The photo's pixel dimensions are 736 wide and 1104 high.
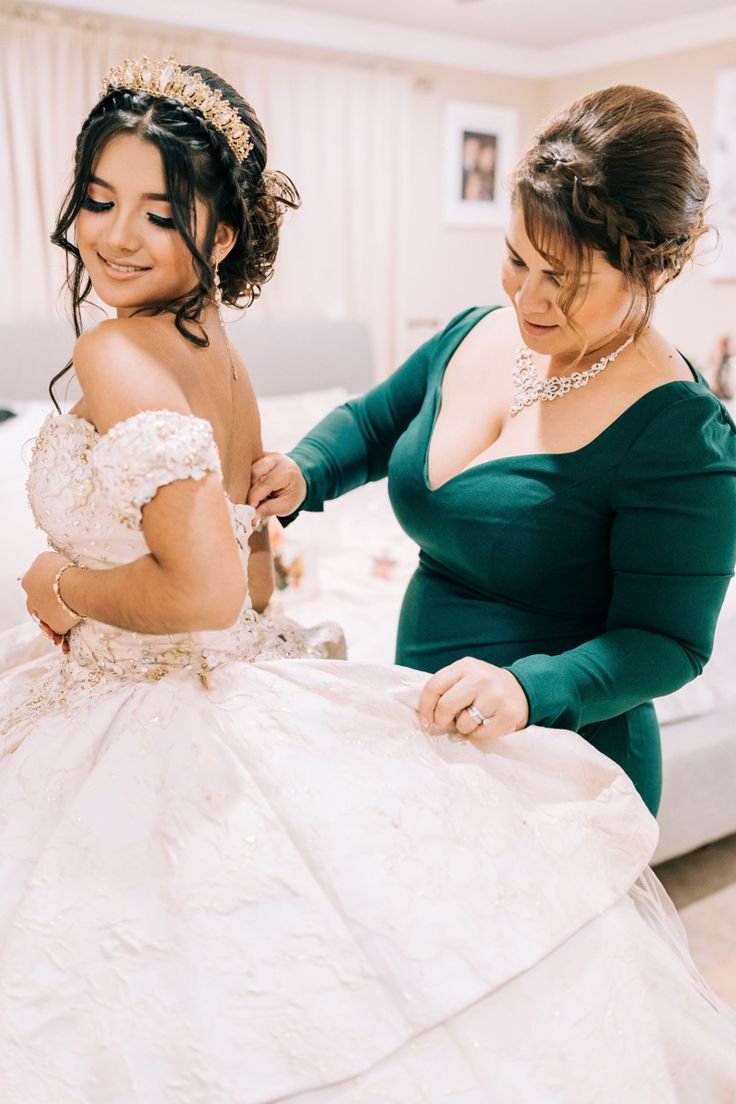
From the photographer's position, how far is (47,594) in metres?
1.08

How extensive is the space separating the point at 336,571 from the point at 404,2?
7.53 feet

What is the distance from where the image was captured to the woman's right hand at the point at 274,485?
4.13ft

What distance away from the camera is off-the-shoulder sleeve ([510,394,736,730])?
1.09 m

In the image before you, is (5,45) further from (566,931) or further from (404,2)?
(566,931)

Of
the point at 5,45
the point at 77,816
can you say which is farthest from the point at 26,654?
the point at 5,45

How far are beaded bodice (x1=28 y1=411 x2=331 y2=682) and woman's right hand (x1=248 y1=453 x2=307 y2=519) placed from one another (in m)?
0.05

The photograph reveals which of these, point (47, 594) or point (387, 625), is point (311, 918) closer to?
point (47, 594)

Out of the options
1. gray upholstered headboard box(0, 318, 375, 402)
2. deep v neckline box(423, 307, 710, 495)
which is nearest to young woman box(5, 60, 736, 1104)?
deep v neckline box(423, 307, 710, 495)

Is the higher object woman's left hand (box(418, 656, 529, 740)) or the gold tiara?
the gold tiara

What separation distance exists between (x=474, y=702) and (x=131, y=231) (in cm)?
63

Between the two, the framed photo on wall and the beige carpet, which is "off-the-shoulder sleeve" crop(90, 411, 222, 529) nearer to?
the beige carpet

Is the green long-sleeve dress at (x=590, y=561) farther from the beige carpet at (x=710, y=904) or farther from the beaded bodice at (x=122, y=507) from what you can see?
the beige carpet at (x=710, y=904)

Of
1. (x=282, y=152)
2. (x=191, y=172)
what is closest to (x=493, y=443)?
(x=191, y=172)

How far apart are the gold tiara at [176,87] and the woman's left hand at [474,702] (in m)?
0.65
